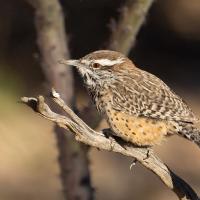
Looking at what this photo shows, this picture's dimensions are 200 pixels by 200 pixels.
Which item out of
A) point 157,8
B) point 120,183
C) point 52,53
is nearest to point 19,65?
point 157,8

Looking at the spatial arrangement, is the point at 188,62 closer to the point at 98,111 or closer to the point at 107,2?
the point at 107,2

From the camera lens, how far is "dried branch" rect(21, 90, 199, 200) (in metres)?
3.82

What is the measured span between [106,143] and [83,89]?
6402mm

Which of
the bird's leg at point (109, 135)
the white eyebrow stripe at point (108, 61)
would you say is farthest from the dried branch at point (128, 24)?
the bird's leg at point (109, 135)

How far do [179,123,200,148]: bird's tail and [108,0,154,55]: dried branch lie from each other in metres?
0.62

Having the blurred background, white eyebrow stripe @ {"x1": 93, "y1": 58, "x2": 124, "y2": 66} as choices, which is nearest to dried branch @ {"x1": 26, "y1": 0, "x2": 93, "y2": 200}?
white eyebrow stripe @ {"x1": 93, "y1": 58, "x2": 124, "y2": 66}

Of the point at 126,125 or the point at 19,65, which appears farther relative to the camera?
the point at 19,65

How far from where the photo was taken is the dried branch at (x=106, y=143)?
3824 mm

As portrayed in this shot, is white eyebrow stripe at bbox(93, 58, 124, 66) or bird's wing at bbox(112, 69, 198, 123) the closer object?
bird's wing at bbox(112, 69, 198, 123)

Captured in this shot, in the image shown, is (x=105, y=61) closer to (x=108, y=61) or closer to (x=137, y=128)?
(x=108, y=61)

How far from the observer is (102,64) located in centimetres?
491

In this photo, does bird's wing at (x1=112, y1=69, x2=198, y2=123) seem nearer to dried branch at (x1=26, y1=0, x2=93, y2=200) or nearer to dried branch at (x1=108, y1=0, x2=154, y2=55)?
dried branch at (x1=108, y1=0, x2=154, y2=55)

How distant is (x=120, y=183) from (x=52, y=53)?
399 cm

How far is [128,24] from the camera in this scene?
4.91m
